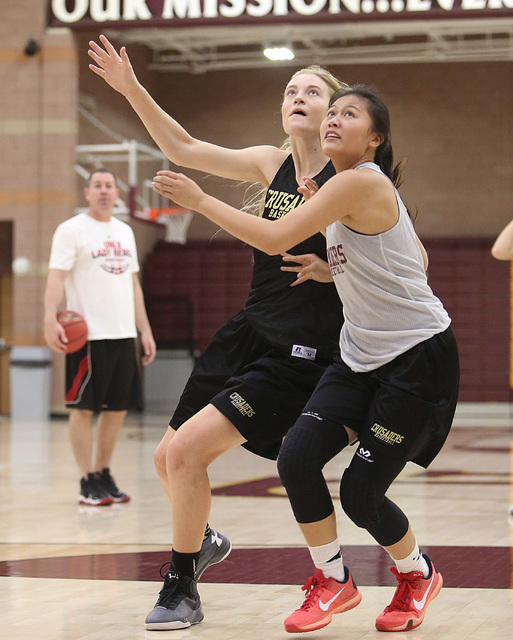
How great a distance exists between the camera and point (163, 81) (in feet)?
64.1

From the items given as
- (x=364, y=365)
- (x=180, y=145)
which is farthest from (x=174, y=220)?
(x=364, y=365)

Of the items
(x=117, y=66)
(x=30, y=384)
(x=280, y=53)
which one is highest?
(x=280, y=53)

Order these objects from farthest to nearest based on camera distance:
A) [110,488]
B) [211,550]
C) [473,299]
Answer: [473,299]
[110,488]
[211,550]

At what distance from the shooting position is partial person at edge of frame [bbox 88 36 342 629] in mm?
3152

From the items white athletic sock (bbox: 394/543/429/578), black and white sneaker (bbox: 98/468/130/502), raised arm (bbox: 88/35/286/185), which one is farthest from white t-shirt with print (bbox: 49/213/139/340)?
white athletic sock (bbox: 394/543/429/578)

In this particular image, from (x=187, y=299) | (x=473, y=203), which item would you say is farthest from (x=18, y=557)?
(x=473, y=203)

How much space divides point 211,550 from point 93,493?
A: 2.59 meters

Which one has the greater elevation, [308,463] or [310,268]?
[310,268]

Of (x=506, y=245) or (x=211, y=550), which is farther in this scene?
(x=506, y=245)

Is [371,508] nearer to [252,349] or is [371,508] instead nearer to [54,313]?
[252,349]

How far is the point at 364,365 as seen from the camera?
3.02 m

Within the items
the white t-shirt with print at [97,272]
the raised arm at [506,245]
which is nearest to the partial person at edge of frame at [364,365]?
the raised arm at [506,245]

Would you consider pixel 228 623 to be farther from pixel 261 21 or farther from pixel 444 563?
pixel 261 21

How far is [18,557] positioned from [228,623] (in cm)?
147
